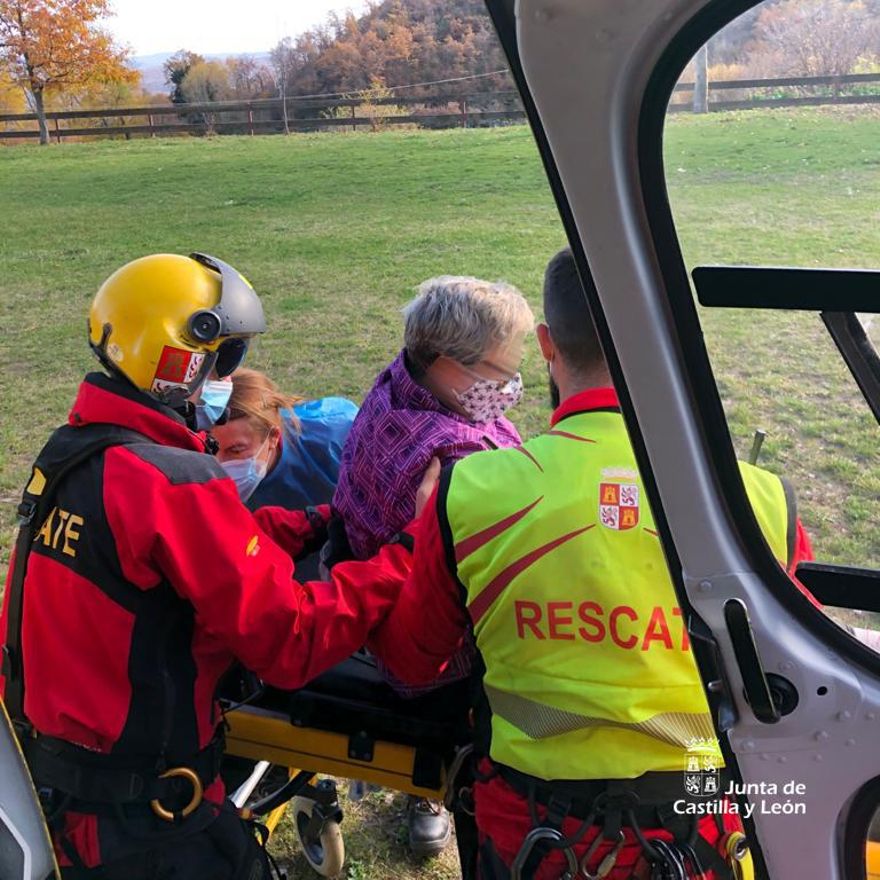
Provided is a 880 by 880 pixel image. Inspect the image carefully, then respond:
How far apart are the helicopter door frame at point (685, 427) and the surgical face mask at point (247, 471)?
1952 millimetres

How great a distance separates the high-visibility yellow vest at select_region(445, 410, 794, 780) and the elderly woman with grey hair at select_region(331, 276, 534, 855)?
590 mm

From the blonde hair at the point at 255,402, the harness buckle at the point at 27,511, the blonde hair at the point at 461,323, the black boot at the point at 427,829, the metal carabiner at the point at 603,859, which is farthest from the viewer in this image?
the black boot at the point at 427,829

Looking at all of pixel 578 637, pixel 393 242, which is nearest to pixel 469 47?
pixel 578 637

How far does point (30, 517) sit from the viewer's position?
2.00 metres

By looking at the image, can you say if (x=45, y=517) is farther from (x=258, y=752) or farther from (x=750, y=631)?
(x=750, y=631)

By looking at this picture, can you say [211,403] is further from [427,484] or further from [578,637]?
[578,637]

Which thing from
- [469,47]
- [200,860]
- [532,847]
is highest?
[469,47]

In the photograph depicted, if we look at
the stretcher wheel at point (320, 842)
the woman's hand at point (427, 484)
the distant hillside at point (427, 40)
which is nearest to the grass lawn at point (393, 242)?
the stretcher wheel at point (320, 842)

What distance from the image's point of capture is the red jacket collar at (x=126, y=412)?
2002 mm

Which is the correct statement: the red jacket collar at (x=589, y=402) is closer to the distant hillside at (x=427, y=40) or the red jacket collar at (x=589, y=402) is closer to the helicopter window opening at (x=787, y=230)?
the helicopter window opening at (x=787, y=230)

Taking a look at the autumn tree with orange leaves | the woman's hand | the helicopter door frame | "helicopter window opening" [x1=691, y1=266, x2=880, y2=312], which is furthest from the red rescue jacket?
the autumn tree with orange leaves

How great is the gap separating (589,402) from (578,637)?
17.2 inches

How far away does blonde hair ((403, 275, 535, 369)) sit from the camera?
2422mm

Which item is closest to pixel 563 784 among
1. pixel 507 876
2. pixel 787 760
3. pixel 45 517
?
pixel 507 876
